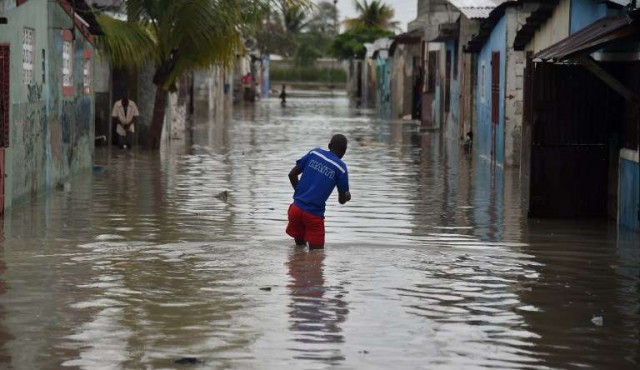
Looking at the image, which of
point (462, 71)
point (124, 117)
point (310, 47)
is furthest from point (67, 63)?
point (310, 47)

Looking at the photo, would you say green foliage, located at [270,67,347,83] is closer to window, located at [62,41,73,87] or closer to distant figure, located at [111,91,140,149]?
distant figure, located at [111,91,140,149]

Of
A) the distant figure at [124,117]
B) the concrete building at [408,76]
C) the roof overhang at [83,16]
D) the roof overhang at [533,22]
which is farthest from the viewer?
the concrete building at [408,76]

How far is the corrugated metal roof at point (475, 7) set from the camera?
103 feet

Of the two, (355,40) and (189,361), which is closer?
(189,361)

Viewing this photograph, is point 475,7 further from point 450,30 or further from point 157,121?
point 157,121

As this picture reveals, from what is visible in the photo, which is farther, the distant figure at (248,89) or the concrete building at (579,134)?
the distant figure at (248,89)

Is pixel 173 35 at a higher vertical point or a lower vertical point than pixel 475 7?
lower

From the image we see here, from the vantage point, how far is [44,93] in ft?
65.5

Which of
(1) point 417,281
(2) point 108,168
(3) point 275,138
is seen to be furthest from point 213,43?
(1) point 417,281

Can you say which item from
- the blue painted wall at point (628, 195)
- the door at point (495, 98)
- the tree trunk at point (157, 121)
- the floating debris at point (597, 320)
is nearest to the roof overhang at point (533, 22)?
the door at point (495, 98)

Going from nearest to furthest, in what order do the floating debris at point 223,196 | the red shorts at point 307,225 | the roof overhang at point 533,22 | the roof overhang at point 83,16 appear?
the red shorts at point 307,225, the floating debris at point 223,196, the roof overhang at point 533,22, the roof overhang at point 83,16

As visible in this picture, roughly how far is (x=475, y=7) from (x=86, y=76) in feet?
35.0

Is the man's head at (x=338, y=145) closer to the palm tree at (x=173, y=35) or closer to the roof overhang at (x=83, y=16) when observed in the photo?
the roof overhang at (x=83, y=16)

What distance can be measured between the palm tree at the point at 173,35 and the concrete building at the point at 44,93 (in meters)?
2.72
